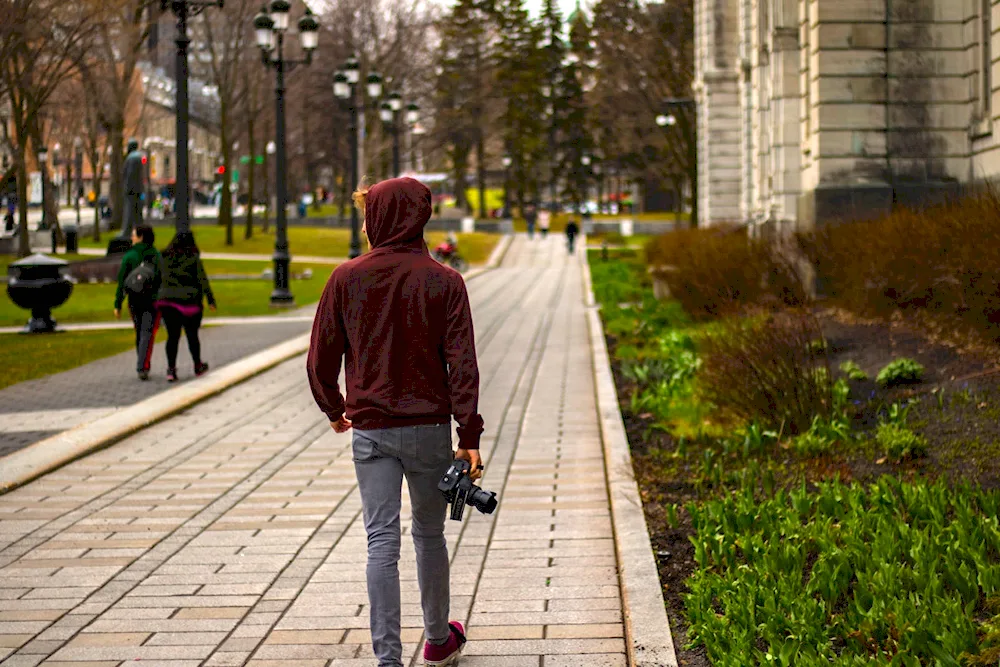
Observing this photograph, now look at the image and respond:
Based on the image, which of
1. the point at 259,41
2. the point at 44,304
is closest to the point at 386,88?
the point at 259,41

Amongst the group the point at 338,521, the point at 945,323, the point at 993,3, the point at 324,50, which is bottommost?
the point at 338,521

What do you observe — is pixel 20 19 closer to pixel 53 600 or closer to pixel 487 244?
pixel 53 600

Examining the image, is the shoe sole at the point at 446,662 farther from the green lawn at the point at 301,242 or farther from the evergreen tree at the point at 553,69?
the evergreen tree at the point at 553,69

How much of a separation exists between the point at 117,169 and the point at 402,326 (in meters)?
54.2

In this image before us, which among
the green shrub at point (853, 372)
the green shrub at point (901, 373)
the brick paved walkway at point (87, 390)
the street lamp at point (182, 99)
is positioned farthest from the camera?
the street lamp at point (182, 99)

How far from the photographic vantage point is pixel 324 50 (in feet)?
254

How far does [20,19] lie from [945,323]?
16.3m

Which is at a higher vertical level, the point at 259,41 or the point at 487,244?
the point at 259,41

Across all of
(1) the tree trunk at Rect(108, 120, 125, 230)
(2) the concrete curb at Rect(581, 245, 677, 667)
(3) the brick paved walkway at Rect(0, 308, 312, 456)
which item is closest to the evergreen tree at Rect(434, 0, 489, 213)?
(1) the tree trunk at Rect(108, 120, 125, 230)

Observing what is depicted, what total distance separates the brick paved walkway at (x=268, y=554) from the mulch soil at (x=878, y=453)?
0.29 m

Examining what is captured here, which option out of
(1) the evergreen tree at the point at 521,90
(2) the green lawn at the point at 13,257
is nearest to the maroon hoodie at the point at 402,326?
(2) the green lawn at the point at 13,257

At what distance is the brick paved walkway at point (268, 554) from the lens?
19.5 feet

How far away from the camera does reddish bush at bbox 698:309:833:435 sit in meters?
9.63

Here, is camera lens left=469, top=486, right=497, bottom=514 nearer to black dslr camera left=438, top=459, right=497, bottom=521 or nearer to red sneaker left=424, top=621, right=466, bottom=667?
black dslr camera left=438, top=459, right=497, bottom=521
